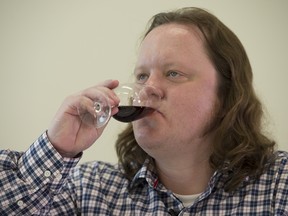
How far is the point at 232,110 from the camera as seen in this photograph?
4.73 ft

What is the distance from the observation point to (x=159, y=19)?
5.09ft

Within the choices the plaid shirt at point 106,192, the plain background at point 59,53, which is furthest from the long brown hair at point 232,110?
the plain background at point 59,53

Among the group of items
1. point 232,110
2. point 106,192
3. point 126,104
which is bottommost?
point 106,192

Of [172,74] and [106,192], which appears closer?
[172,74]

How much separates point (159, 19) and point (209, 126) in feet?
1.40

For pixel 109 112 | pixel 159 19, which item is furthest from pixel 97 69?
pixel 109 112

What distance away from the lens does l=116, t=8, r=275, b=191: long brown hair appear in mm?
1418

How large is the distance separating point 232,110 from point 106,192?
20.1 inches

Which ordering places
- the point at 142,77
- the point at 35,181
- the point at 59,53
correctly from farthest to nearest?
the point at 59,53 → the point at 142,77 → the point at 35,181

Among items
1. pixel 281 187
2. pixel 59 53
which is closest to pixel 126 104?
pixel 281 187

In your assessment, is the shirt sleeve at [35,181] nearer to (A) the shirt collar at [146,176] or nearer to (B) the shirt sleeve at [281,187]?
(A) the shirt collar at [146,176]

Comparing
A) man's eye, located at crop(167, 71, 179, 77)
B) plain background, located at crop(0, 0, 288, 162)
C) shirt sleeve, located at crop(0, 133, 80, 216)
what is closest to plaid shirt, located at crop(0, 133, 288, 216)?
shirt sleeve, located at crop(0, 133, 80, 216)

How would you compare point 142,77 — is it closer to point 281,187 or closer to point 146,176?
point 146,176

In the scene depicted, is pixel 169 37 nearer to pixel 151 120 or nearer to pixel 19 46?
pixel 151 120
